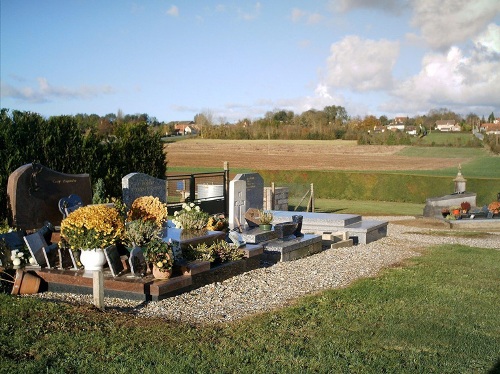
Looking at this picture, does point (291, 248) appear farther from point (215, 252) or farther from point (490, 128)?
point (490, 128)

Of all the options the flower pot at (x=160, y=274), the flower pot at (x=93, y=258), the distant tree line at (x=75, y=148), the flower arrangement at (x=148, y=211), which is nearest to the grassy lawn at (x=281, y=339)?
the flower pot at (x=160, y=274)

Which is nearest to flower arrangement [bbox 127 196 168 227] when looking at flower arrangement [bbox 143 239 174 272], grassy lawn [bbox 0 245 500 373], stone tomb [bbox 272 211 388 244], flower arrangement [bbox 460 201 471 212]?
flower arrangement [bbox 143 239 174 272]

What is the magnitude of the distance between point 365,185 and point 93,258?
1039 inches

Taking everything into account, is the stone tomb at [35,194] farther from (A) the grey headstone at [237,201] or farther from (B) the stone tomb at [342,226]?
(B) the stone tomb at [342,226]

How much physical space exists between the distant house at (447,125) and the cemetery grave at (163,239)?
70.8 meters

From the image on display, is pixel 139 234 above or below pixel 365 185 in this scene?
above

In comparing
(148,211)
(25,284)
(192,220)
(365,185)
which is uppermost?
(148,211)

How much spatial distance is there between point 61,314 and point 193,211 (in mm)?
5592

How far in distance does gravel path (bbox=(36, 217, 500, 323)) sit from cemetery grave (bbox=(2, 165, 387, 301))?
0.66 ft

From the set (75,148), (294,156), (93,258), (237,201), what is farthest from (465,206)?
(294,156)

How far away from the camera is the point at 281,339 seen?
6.88 meters

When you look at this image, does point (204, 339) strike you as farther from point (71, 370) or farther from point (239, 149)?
point (239, 149)

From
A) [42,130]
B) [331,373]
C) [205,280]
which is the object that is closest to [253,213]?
[205,280]

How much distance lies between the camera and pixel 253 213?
14.4 m
